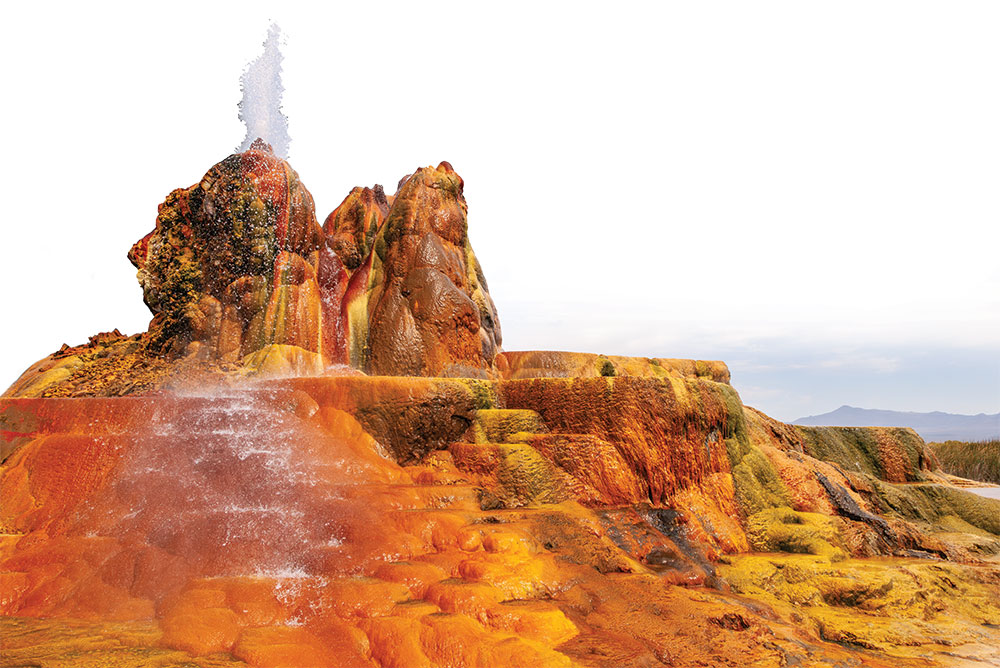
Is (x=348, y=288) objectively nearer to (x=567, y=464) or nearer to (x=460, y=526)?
(x=567, y=464)

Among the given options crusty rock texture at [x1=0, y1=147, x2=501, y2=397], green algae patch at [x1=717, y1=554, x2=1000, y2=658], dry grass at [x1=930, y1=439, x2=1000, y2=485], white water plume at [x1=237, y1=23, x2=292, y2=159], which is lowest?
dry grass at [x1=930, y1=439, x2=1000, y2=485]

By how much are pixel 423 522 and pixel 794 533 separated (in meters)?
5.23

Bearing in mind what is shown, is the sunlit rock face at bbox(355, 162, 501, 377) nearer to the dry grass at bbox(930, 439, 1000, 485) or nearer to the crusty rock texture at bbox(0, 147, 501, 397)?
the crusty rock texture at bbox(0, 147, 501, 397)

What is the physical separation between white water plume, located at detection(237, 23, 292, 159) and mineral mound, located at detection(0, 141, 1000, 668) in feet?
19.0

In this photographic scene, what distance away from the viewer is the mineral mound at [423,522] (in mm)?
4219

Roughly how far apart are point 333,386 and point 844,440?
14.1 m

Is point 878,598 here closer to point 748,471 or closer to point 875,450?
point 748,471

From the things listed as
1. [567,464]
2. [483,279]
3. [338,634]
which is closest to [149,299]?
[483,279]

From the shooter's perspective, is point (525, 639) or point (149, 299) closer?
point (525, 639)

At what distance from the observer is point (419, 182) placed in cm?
1491

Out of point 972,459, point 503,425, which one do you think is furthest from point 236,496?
point 972,459

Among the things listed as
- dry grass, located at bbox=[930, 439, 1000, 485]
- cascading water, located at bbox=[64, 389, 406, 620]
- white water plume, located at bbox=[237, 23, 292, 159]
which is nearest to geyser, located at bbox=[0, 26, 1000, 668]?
cascading water, located at bbox=[64, 389, 406, 620]

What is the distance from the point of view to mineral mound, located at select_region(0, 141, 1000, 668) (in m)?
4.22

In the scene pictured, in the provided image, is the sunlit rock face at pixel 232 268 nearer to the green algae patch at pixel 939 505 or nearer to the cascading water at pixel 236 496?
the cascading water at pixel 236 496
